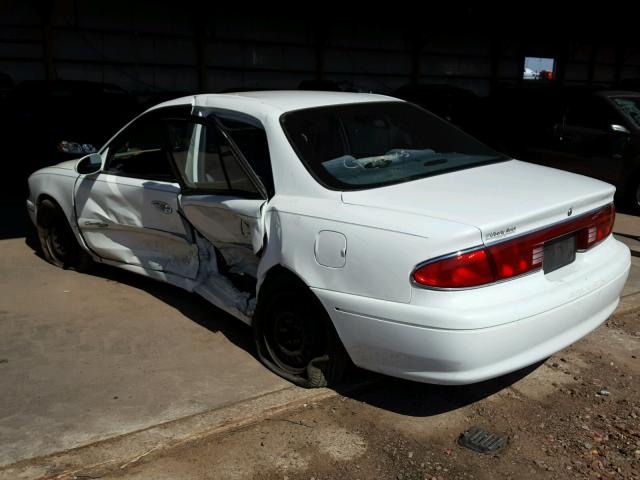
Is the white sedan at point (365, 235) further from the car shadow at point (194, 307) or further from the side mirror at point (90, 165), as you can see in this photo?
the car shadow at point (194, 307)

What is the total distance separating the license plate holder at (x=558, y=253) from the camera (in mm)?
3195

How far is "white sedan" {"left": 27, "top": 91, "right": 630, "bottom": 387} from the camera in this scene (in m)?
2.92

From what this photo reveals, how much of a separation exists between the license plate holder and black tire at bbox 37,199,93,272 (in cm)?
386

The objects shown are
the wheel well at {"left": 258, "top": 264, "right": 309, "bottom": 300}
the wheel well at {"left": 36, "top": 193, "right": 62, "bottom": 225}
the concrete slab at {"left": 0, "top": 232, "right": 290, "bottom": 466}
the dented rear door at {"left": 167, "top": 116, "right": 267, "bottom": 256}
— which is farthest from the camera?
the wheel well at {"left": 36, "top": 193, "right": 62, "bottom": 225}

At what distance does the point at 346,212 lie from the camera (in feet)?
10.4

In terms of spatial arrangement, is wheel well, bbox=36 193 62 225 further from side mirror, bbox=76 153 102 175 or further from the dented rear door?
the dented rear door

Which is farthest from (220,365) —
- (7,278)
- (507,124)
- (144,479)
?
(507,124)

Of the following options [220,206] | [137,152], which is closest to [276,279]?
[220,206]

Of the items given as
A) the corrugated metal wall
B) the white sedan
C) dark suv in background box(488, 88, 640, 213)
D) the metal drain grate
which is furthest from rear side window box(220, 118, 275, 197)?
the corrugated metal wall

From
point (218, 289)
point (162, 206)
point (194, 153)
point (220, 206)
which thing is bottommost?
point (218, 289)

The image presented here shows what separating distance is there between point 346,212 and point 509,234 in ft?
2.48

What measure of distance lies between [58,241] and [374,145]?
10.7 feet

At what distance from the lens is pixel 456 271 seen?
2873 mm

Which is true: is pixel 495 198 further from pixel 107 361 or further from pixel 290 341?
pixel 107 361
